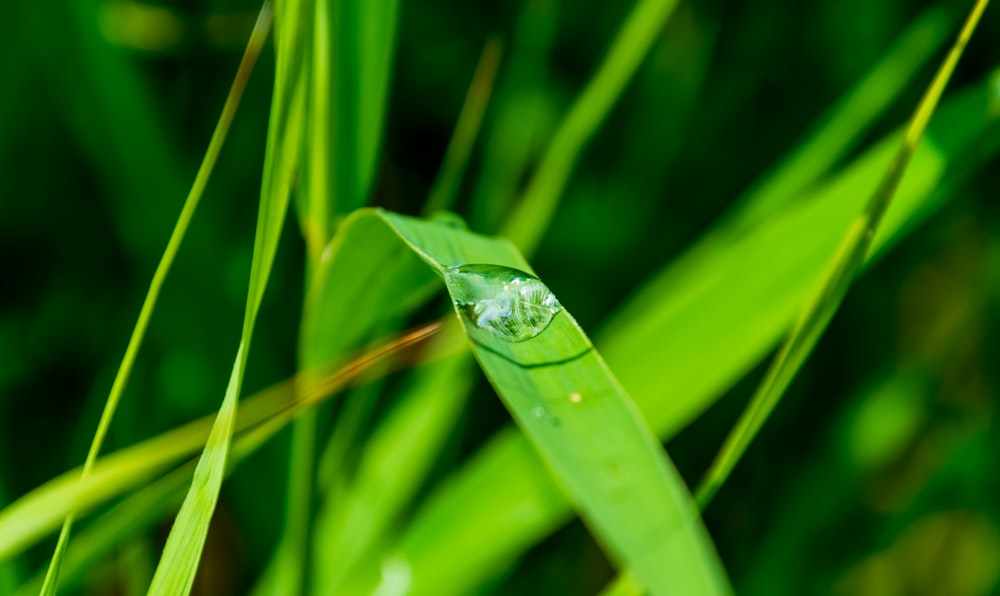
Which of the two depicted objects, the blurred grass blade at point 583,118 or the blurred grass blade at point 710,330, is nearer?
the blurred grass blade at point 710,330

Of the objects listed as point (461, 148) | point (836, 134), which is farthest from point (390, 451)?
point (836, 134)

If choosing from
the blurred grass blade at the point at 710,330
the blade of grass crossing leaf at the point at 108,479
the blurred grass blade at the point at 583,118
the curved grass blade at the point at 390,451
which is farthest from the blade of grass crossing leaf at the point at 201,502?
the blurred grass blade at the point at 583,118

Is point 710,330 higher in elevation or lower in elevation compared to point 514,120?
lower

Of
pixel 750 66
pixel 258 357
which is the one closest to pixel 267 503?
pixel 258 357

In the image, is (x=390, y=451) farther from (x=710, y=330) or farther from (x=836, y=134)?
(x=836, y=134)

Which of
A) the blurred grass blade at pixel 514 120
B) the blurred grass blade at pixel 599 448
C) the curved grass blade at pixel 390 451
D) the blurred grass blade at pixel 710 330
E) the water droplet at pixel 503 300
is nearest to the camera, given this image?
the blurred grass blade at pixel 599 448

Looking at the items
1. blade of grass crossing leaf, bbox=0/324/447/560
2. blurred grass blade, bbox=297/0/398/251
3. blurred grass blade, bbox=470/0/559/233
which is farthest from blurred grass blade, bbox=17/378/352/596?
blurred grass blade, bbox=470/0/559/233

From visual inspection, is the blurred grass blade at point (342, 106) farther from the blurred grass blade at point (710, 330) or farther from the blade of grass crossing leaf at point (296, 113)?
the blurred grass blade at point (710, 330)

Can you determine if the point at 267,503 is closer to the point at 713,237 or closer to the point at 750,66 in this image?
the point at 713,237
